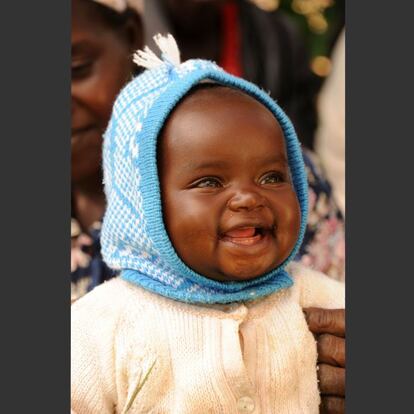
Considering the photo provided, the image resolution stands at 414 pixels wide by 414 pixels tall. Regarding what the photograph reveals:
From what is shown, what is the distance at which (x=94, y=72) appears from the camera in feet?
5.30

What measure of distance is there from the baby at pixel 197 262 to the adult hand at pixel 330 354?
32 millimetres

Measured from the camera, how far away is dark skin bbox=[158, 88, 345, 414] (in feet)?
3.89

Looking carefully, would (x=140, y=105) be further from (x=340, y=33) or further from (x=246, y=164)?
(x=340, y=33)

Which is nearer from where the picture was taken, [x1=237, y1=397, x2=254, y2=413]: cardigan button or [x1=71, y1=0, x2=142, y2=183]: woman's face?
[x1=237, y1=397, x2=254, y2=413]: cardigan button

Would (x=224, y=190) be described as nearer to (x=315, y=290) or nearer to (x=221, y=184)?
(x=221, y=184)

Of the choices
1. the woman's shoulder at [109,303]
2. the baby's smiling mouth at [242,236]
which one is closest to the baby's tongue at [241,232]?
the baby's smiling mouth at [242,236]

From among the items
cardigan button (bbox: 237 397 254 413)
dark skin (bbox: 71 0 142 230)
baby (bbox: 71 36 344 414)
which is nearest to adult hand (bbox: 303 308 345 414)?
baby (bbox: 71 36 344 414)

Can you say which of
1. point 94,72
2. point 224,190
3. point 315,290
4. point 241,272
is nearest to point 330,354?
point 315,290

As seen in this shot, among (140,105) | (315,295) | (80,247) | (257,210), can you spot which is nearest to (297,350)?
(315,295)

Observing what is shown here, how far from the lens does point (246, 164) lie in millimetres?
1194

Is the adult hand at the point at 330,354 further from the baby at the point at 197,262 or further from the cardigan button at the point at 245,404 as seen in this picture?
the cardigan button at the point at 245,404

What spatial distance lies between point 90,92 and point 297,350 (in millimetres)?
751

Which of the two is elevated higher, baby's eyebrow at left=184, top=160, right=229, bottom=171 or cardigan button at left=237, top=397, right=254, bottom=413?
baby's eyebrow at left=184, top=160, right=229, bottom=171

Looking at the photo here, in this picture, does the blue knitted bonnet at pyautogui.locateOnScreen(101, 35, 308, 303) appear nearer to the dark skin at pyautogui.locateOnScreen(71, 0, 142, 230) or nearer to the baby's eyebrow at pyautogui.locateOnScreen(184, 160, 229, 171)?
the baby's eyebrow at pyautogui.locateOnScreen(184, 160, 229, 171)
